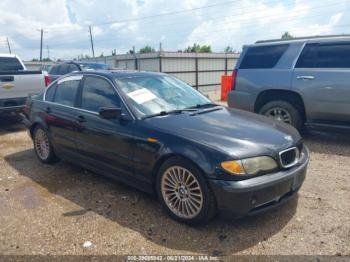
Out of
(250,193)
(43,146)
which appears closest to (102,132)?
(43,146)

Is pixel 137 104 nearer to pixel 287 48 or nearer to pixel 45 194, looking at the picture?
pixel 45 194

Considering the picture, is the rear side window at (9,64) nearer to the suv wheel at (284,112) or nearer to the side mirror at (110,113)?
the side mirror at (110,113)

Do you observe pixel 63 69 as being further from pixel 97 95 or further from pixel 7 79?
pixel 97 95

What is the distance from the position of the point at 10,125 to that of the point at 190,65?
11829mm

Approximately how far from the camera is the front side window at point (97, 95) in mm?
4008

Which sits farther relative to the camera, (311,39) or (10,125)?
(10,125)

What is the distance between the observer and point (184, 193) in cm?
327

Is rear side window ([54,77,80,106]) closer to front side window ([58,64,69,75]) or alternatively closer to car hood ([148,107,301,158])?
car hood ([148,107,301,158])

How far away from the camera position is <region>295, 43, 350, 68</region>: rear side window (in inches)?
227

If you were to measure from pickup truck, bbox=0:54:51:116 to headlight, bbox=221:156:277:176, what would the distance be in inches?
246

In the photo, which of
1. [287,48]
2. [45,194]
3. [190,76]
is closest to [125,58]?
[190,76]

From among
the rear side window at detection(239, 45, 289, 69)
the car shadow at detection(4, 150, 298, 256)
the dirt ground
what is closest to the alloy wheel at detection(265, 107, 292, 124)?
the rear side window at detection(239, 45, 289, 69)

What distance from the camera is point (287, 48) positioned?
6.35m

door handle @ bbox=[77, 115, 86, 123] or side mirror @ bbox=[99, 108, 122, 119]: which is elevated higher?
side mirror @ bbox=[99, 108, 122, 119]
